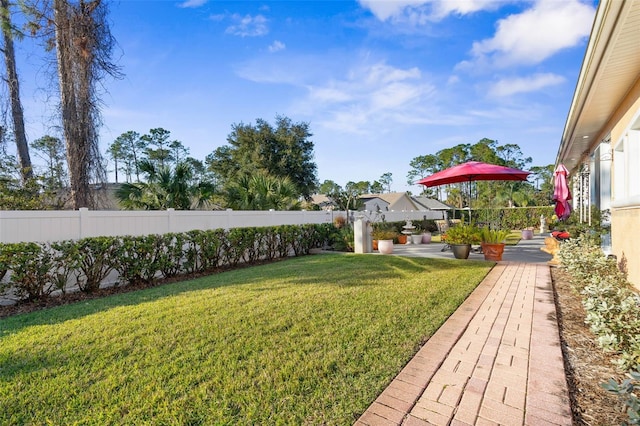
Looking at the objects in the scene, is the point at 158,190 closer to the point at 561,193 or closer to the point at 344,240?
the point at 344,240

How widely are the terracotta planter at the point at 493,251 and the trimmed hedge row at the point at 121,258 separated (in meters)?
5.79

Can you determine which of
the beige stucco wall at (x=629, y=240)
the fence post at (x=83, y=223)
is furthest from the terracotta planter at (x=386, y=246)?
the fence post at (x=83, y=223)

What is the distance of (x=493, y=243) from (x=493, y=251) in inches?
8.2

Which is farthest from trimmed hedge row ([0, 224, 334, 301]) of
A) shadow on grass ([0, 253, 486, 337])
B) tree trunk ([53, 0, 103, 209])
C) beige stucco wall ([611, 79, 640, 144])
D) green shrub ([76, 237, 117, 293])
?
beige stucco wall ([611, 79, 640, 144])

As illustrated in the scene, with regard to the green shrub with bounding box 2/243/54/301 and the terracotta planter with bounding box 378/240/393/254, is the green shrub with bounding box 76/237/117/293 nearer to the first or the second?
the green shrub with bounding box 2/243/54/301

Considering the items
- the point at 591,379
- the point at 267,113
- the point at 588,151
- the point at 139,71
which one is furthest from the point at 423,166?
the point at 591,379

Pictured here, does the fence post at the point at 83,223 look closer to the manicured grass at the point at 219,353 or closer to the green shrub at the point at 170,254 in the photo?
the green shrub at the point at 170,254

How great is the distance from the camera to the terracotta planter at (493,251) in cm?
786

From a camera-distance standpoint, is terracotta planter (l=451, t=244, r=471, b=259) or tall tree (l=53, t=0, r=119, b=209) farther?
terracotta planter (l=451, t=244, r=471, b=259)

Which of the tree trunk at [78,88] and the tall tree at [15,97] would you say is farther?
the tall tree at [15,97]

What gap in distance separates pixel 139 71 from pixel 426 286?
9.80 metres

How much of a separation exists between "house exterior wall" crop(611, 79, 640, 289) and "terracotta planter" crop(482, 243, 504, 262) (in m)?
2.38

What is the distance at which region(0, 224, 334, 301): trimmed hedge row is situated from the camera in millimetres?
4977

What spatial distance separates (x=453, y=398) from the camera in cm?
223
